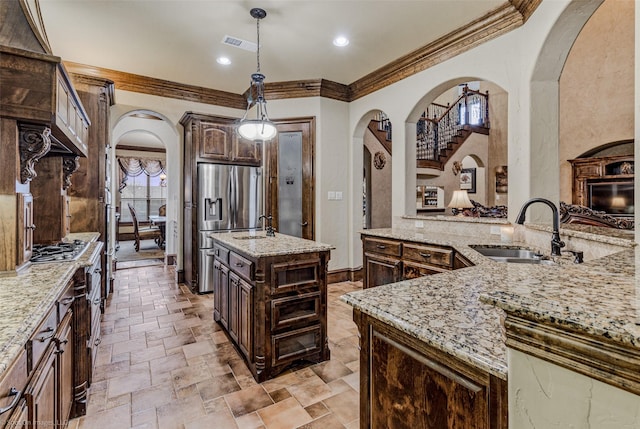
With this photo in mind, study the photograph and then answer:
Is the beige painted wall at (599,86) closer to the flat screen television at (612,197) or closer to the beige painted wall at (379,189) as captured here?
the flat screen television at (612,197)

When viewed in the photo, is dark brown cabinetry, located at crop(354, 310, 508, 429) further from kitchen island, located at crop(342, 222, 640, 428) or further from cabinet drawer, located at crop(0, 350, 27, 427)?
cabinet drawer, located at crop(0, 350, 27, 427)

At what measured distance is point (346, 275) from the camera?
5.02 metres

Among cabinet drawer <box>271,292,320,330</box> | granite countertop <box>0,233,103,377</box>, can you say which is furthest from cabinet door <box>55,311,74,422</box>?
cabinet drawer <box>271,292,320,330</box>

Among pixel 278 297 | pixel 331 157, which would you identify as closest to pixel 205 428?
pixel 278 297

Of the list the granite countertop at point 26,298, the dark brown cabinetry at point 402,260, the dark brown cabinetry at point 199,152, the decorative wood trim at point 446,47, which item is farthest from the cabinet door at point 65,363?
the decorative wood trim at point 446,47

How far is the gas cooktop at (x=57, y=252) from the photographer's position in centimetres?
193

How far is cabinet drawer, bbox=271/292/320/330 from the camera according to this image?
2309mm

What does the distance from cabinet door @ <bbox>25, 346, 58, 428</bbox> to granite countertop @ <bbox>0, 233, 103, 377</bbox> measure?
22cm

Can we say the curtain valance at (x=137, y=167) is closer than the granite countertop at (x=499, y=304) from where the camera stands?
No

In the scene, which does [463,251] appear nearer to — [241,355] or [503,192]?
[241,355]

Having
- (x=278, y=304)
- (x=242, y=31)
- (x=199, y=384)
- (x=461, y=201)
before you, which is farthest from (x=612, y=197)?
(x=199, y=384)

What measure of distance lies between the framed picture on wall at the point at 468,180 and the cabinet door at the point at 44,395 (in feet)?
31.7

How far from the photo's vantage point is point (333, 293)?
441 centimetres

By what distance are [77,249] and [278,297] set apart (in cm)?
149
